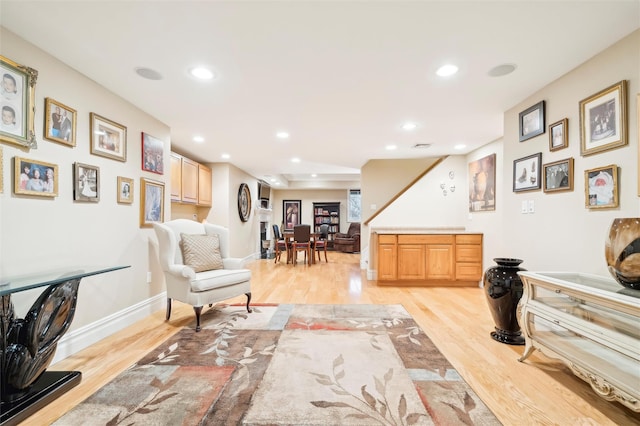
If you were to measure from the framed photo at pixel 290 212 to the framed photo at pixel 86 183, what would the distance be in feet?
27.3

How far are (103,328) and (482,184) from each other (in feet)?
16.7

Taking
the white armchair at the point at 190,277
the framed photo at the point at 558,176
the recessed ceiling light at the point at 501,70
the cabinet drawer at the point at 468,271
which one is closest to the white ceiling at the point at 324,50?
the recessed ceiling light at the point at 501,70

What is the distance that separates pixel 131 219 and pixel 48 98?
124 centimetres

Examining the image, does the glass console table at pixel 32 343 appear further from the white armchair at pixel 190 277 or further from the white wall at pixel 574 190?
the white wall at pixel 574 190

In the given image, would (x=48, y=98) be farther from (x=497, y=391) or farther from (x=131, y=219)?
(x=497, y=391)

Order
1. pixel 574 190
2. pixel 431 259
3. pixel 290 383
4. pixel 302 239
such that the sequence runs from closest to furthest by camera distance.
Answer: pixel 290 383 < pixel 574 190 < pixel 431 259 < pixel 302 239

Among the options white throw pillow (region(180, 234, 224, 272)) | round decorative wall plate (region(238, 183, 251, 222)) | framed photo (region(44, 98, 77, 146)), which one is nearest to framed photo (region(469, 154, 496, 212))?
white throw pillow (region(180, 234, 224, 272))

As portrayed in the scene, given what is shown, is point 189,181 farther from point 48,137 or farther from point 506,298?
point 506,298

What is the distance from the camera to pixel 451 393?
1.70 meters

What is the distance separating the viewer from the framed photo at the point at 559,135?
224 cm

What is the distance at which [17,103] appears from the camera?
1.81 m

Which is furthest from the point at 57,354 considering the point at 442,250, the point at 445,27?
the point at 442,250

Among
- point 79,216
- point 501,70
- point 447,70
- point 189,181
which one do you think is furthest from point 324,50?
point 189,181

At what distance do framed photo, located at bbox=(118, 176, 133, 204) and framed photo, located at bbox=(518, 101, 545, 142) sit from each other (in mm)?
3922
